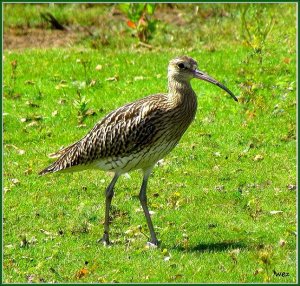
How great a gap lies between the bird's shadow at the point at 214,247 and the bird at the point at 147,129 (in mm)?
384

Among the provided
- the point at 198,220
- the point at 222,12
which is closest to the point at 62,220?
the point at 198,220

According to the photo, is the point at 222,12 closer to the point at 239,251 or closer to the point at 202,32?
the point at 202,32

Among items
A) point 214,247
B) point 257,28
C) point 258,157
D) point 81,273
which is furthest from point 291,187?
point 257,28

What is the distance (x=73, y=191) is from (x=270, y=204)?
2.59m

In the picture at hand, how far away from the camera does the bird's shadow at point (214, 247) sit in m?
10.1

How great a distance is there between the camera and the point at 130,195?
39.0 feet

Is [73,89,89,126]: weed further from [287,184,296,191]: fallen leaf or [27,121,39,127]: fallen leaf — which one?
[287,184,296,191]: fallen leaf

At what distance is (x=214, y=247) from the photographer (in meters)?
10.2

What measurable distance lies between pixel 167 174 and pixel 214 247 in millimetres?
2583

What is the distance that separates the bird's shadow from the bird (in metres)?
0.38

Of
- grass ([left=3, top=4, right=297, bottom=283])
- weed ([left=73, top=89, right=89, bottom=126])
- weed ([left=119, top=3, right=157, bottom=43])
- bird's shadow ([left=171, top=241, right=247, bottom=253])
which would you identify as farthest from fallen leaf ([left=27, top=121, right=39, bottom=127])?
bird's shadow ([left=171, top=241, right=247, bottom=253])

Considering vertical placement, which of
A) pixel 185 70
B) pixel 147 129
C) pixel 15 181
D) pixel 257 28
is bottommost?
pixel 15 181

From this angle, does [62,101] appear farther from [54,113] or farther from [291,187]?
[291,187]

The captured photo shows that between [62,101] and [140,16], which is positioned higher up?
[140,16]
